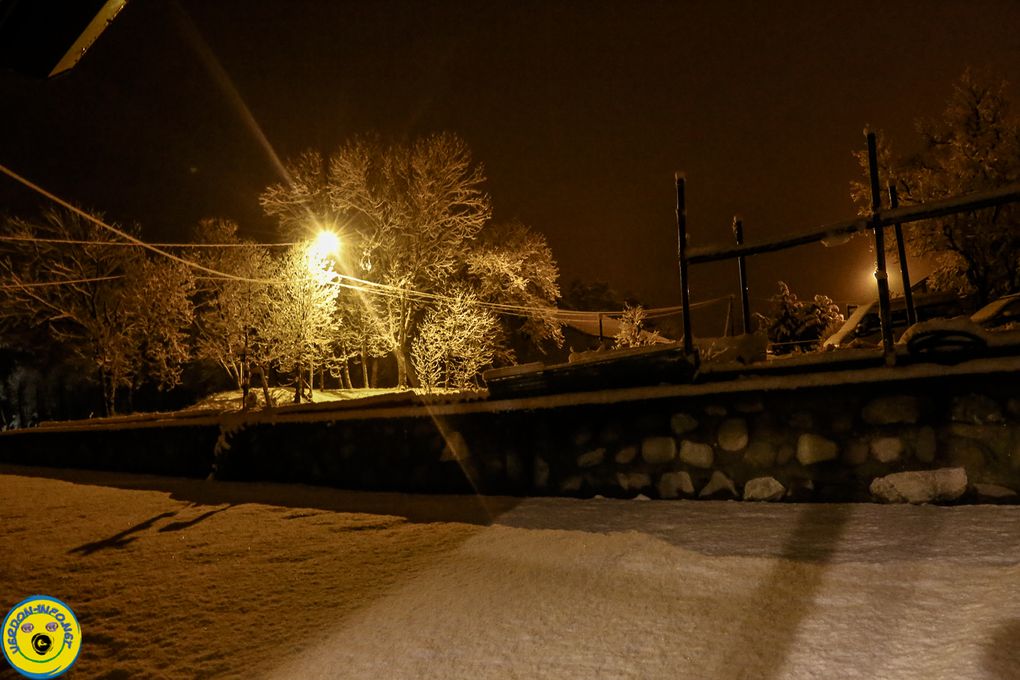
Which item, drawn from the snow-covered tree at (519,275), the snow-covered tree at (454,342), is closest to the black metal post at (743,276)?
the snow-covered tree at (454,342)

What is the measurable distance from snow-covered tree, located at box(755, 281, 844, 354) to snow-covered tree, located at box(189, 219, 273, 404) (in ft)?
52.0

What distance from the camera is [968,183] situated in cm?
1733

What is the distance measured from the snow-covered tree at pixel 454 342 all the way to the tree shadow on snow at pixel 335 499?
13.2 metres

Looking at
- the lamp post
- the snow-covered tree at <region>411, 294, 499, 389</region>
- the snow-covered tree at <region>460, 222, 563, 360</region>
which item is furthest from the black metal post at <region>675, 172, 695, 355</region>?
the snow-covered tree at <region>460, 222, 563, 360</region>

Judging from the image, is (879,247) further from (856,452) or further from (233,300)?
(233,300)

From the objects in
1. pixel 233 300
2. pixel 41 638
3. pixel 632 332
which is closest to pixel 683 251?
pixel 41 638

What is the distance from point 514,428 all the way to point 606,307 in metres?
29.6

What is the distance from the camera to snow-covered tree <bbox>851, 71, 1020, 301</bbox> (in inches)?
650

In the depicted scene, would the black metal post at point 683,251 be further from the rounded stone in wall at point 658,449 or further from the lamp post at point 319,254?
the lamp post at point 319,254

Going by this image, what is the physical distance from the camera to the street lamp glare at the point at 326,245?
2123 cm

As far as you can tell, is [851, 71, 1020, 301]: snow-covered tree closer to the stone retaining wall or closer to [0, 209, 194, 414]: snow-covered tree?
the stone retaining wall

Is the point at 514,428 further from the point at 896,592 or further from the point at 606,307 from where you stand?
the point at 606,307

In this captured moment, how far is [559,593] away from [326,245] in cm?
2060

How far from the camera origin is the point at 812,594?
2643 mm
